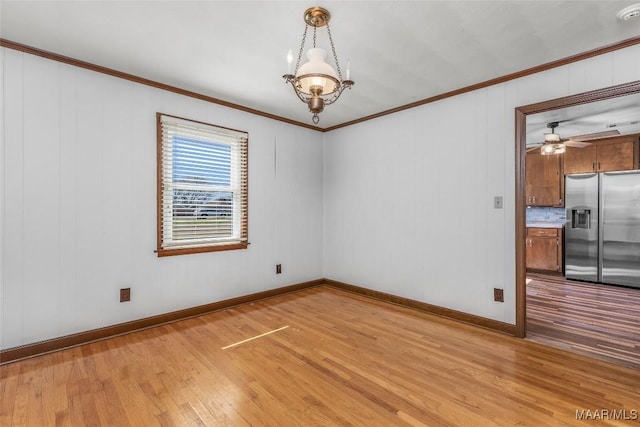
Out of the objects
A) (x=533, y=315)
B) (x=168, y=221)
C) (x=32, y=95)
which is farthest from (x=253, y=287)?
(x=533, y=315)

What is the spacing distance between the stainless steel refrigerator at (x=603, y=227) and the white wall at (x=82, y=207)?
572 cm

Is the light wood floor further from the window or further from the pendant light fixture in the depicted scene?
the pendant light fixture

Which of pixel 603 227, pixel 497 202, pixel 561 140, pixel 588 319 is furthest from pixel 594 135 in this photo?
pixel 497 202

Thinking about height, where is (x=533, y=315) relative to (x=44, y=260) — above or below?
below

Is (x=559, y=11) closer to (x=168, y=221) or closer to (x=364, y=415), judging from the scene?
(x=364, y=415)

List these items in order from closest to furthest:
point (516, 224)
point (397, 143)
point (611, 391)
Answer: point (611, 391) → point (516, 224) → point (397, 143)

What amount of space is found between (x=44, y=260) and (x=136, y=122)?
1.49 metres

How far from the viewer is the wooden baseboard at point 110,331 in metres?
2.41

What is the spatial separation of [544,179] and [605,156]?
3.10ft

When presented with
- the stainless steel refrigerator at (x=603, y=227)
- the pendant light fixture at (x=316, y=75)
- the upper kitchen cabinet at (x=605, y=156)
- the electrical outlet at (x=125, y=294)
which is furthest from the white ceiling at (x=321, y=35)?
the upper kitchen cabinet at (x=605, y=156)

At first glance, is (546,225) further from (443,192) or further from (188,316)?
(188,316)

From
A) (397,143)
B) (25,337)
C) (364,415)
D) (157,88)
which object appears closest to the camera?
(364,415)

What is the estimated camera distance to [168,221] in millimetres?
3275

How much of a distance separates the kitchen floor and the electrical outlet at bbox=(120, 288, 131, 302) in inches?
153
